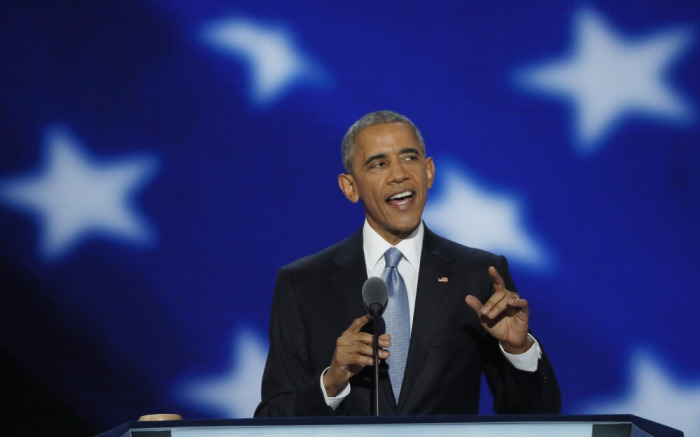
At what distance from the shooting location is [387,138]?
7.42 ft

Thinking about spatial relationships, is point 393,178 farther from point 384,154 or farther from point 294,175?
point 294,175

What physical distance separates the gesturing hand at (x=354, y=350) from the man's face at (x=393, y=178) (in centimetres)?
46

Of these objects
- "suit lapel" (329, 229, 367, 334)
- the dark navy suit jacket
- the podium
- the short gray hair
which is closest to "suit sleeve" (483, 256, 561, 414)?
the dark navy suit jacket

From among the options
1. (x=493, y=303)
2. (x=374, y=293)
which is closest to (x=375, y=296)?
(x=374, y=293)

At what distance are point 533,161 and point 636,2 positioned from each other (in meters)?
0.63

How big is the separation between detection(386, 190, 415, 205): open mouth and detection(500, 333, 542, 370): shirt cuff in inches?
17.2

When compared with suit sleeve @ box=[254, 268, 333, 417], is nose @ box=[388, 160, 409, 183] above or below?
above

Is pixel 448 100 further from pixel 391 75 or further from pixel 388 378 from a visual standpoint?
pixel 388 378

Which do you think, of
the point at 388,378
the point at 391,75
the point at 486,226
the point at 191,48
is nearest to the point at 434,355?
the point at 388,378

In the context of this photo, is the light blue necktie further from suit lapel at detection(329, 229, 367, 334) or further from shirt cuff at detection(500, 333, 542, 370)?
shirt cuff at detection(500, 333, 542, 370)

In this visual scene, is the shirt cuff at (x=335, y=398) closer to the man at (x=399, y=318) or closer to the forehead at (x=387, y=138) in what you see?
the man at (x=399, y=318)

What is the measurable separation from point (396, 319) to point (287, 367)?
28 centimetres

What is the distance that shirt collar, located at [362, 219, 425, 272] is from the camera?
2.27 m

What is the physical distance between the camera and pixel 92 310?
2.98 metres
